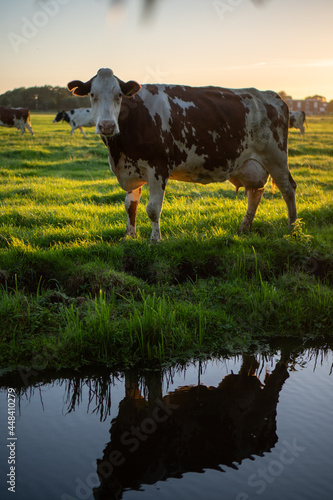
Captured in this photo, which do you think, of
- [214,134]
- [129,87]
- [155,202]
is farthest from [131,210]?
[129,87]

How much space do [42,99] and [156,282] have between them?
8045 centimetres

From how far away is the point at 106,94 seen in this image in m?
6.61

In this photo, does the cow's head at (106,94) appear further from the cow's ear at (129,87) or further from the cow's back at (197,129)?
the cow's back at (197,129)

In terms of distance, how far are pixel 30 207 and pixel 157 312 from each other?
4.77 meters

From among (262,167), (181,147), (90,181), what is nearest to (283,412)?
(181,147)

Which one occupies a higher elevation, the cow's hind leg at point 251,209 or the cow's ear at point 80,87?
the cow's ear at point 80,87

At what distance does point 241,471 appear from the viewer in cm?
329

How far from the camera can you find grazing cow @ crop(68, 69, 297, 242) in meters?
6.87

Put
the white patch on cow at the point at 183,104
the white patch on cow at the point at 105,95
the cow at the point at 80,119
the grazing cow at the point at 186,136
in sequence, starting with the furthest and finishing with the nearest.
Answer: the cow at the point at 80,119 < the white patch on cow at the point at 183,104 < the grazing cow at the point at 186,136 < the white patch on cow at the point at 105,95

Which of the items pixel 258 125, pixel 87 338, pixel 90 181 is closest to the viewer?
pixel 87 338

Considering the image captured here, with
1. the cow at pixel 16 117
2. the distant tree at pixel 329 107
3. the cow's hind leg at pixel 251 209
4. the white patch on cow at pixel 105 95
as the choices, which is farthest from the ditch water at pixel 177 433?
the distant tree at pixel 329 107

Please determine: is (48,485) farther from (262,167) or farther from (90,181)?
(90,181)

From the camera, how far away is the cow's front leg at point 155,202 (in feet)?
23.5

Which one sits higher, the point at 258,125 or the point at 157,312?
the point at 258,125
